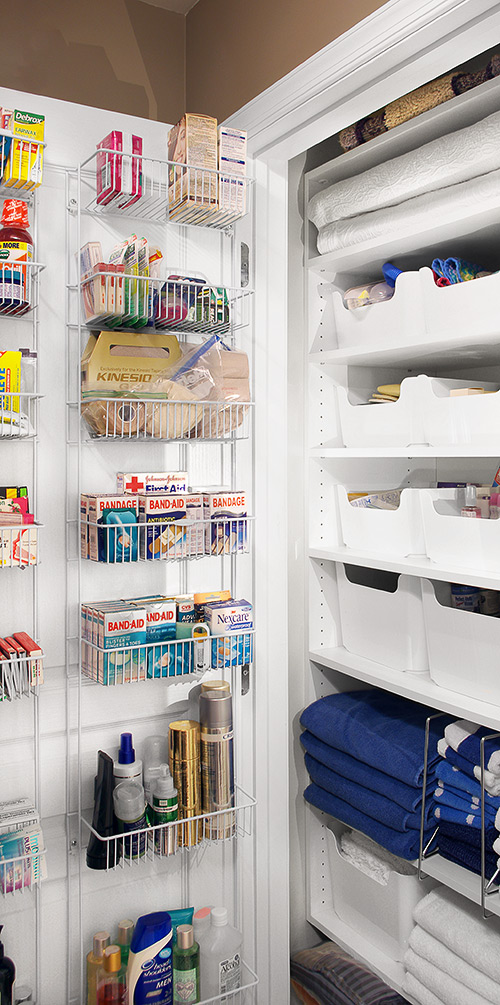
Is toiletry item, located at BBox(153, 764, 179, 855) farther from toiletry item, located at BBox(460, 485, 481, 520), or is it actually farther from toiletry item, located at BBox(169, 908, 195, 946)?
toiletry item, located at BBox(460, 485, 481, 520)

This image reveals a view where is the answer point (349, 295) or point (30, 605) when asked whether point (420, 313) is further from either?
point (30, 605)

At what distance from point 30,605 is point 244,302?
2.74 ft

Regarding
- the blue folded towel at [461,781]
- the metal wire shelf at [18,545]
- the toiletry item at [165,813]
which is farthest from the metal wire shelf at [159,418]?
the blue folded towel at [461,781]

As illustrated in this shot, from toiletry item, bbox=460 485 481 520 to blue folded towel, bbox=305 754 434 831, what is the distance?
59cm

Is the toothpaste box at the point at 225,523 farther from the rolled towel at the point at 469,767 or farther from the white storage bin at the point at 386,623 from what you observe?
the rolled towel at the point at 469,767

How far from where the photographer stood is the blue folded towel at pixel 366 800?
61.0 inches

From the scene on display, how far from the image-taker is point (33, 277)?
1475mm

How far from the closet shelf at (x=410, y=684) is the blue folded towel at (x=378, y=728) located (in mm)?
87

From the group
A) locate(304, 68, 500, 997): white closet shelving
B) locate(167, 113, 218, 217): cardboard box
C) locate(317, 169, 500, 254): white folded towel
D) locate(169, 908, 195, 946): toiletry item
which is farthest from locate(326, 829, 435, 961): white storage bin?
locate(167, 113, 218, 217): cardboard box

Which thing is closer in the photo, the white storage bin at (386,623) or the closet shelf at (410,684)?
the closet shelf at (410,684)

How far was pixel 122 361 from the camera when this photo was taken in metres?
1.50

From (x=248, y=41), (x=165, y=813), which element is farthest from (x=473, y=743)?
(x=248, y=41)

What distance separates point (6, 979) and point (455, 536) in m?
1.18

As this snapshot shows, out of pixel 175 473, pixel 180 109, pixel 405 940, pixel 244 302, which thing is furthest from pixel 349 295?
pixel 405 940
